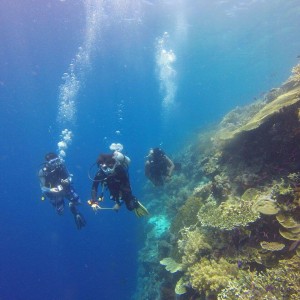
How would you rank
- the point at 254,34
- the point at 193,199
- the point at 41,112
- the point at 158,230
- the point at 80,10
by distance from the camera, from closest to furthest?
the point at 193,199
the point at 158,230
the point at 80,10
the point at 254,34
the point at 41,112

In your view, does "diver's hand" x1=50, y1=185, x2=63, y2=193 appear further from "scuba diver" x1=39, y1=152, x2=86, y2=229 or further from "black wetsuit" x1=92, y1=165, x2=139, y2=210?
"black wetsuit" x1=92, y1=165, x2=139, y2=210

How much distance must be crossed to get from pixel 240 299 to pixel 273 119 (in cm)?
447

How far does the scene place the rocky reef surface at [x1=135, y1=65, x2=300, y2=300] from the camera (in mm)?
4762

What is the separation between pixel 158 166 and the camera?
1096cm

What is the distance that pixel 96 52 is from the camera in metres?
43.5

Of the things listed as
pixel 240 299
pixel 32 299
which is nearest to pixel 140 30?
pixel 240 299

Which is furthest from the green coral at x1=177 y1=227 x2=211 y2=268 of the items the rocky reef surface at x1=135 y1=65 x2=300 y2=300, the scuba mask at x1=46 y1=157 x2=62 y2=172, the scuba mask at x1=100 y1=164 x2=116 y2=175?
the scuba mask at x1=46 y1=157 x2=62 y2=172

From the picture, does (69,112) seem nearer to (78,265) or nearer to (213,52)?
(213,52)

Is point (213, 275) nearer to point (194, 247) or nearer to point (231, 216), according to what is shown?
point (194, 247)

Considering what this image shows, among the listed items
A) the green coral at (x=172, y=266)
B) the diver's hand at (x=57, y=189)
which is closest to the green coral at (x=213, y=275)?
the green coral at (x=172, y=266)

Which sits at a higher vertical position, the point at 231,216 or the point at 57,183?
the point at 57,183

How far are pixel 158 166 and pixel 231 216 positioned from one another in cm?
524

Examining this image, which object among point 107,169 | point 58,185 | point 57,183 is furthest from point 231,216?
point 57,183

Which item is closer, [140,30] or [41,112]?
[140,30]
